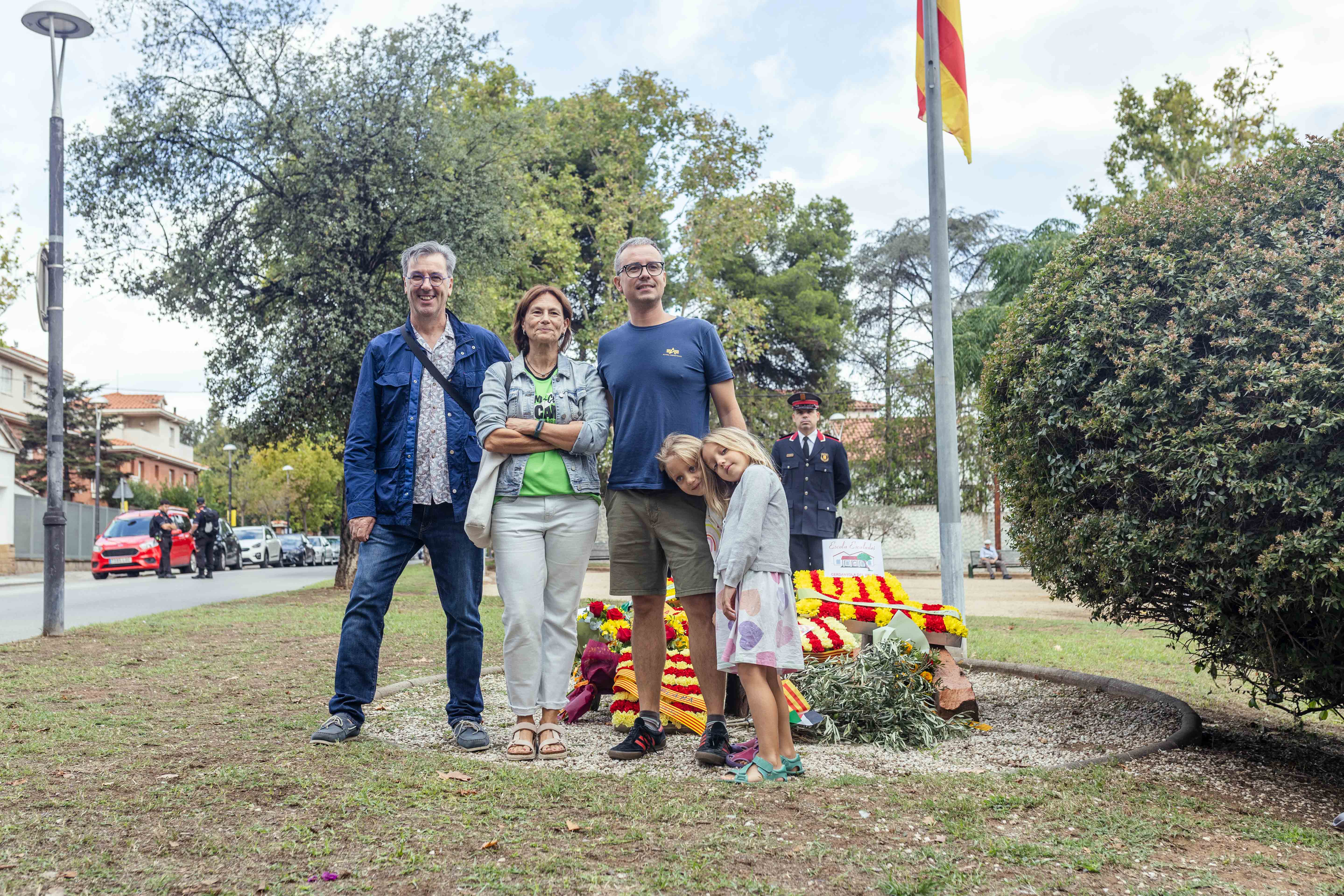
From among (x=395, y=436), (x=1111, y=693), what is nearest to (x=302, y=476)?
(x=395, y=436)

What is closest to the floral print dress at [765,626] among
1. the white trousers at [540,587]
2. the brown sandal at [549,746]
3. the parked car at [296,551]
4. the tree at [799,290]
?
the white trousers at [540,587]

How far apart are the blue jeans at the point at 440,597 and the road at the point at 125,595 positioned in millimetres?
7126

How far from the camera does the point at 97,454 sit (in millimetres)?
45469

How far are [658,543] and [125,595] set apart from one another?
55.1 feet

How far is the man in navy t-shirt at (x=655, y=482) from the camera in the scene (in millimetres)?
4547

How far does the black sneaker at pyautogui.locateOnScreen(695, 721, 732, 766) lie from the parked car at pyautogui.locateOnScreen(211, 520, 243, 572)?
29.0 metres

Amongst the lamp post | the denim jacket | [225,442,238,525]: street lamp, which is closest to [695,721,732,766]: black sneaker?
the denim jacket

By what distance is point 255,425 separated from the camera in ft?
57.0

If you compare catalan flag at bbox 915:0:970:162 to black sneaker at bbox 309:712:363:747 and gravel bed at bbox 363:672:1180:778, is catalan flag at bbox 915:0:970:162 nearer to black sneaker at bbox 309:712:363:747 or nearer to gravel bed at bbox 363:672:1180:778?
gravel bed at bbox 363:672:1180:778

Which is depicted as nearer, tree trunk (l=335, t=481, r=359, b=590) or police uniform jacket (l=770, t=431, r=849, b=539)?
police uniform jacket (l=770, t=431, r=849, b=539)

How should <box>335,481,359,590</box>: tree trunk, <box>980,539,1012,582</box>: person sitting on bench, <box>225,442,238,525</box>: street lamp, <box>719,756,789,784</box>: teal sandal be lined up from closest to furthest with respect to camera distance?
1. <box>719,756,789,784</box>: teal sandal
2. <box>335,481,359,590</box>: tree trunk
3. <box>980,539,1012,582</box>: person sitting on bench
4. <box>225,442,238,525</box>: street lamp

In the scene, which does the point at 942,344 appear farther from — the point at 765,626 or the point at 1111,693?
the point at 765,626

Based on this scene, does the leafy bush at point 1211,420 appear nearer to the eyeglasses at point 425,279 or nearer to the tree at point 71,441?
the eyeglasses at point 425,279

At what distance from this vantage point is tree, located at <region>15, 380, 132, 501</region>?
171 feet
